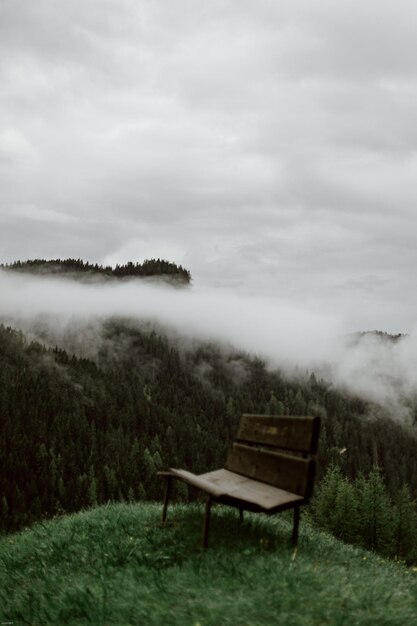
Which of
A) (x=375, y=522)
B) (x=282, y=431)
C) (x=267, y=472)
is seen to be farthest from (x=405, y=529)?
(x=282, y=431)

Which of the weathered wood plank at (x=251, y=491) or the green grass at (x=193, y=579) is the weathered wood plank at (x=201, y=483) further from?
the green grass at (x=193, y=579)

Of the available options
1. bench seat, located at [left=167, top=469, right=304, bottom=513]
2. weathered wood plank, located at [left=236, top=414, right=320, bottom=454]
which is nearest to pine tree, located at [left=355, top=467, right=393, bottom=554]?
weathered wood plank, located at [left=236, top=414, right=320, bottom=454]

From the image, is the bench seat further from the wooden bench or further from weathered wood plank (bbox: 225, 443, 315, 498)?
weathered wood plank (bbox: 225, 443, 315, 498)

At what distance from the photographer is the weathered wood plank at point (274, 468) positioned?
7.98 metres

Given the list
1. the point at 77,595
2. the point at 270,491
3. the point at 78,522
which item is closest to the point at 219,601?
the point at 77,595

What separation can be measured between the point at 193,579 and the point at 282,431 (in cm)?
299

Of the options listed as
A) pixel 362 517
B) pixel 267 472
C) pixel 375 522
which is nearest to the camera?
pixel 267 472

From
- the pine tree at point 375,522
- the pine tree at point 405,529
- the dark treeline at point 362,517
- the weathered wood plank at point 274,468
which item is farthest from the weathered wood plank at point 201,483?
the pine tree at point 405,529

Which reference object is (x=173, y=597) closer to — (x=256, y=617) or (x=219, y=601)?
(x=219, y=601)

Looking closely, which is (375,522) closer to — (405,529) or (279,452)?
(405,529)

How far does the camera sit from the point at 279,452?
332 inches

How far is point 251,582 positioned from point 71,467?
568 feet

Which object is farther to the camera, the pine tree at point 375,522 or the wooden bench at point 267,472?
the pine tree at point 375,522

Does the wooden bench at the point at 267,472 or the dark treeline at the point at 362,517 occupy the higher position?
the wooden bench at the point at 267,472
